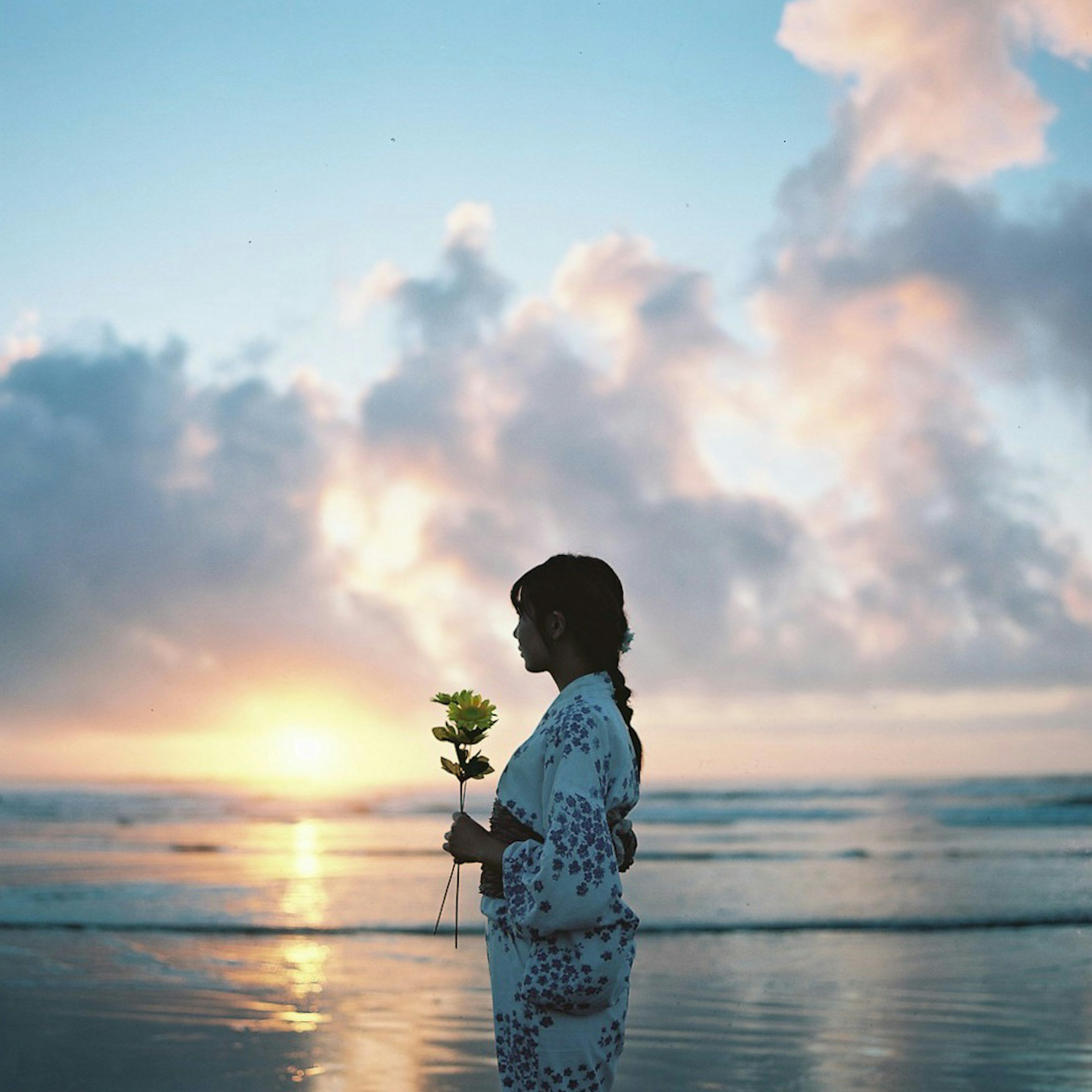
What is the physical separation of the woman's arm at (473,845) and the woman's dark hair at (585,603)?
356 mm

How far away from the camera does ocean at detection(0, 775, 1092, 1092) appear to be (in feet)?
20.9

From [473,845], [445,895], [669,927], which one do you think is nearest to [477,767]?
[473,845]

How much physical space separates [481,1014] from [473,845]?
17.3 feet

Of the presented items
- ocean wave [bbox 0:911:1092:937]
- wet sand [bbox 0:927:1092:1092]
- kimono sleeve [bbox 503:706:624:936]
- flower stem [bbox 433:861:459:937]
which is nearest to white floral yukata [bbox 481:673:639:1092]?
kimono sleeve [bbox 503:706:624:936]

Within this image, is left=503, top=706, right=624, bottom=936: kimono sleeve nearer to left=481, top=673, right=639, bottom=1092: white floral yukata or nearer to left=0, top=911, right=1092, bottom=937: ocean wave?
left=481, top=673, right=639, bottom=1092: white floral yukata

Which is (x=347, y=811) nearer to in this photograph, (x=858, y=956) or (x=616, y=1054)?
(x=858, y=956)

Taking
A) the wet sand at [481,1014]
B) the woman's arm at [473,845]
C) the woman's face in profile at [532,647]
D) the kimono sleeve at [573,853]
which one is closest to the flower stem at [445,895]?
the woman's arm at [473,845]

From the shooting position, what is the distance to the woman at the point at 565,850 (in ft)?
7.90

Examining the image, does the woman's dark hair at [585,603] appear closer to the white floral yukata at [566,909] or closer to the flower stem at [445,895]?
the white floral yukata at [566,909]

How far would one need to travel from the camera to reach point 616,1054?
8.80ft

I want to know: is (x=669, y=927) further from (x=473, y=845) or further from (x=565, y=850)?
(x=565, y=850)

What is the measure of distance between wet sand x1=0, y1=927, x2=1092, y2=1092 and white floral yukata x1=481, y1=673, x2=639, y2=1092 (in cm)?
361

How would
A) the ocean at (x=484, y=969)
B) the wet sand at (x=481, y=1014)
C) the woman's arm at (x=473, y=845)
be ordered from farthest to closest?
the ocean at (x=484, y=969) → the wet sand at (x=481, y=1014) → the woman's arm at (x=473, y=845)

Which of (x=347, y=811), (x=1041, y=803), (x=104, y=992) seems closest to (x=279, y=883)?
(x=104, y=992)
